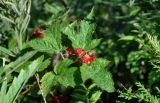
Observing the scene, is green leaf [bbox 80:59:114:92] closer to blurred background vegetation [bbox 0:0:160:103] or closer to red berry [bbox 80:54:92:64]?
red berry [bbox 80:54:92:64]

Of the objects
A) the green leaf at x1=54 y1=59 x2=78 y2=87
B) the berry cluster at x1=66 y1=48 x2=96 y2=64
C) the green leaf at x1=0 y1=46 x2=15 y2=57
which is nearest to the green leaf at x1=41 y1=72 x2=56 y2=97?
the green leaf at x1=54 y1=59 x2=78 y2=87

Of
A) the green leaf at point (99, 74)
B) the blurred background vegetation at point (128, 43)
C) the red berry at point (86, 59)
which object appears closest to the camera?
the green leaf at point (99, 74)

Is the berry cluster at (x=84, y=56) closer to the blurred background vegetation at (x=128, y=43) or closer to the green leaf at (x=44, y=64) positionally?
the green leaf at (x=44, y=64)

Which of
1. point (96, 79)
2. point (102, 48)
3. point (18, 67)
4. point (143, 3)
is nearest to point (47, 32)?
point (18, 67)

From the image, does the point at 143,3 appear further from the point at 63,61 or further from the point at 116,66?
the point at 63,61

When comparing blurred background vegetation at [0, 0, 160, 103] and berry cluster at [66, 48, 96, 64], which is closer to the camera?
berry cluster at [66, 48, 96, 64]

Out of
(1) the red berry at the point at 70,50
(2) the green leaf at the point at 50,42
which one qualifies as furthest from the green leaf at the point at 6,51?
(1) the red berry at the point at 70,50
